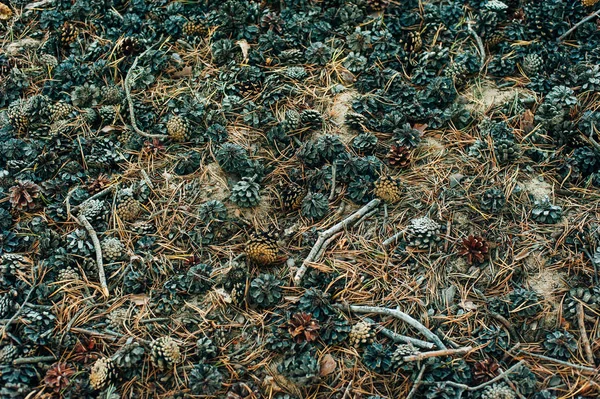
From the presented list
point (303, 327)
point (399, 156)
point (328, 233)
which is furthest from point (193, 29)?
point (303, 327)

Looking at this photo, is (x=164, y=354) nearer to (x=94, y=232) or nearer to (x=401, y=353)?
(x=94, y=232)

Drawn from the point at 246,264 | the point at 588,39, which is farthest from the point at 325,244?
the point at 588,39

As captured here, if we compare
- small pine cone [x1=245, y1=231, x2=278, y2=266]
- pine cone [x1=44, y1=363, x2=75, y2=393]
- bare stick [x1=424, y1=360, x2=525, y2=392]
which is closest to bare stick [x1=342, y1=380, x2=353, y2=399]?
bare stick [x1=424, y1=360, x2=525, y2=392]

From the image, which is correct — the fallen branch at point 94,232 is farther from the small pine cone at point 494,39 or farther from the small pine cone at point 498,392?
the small pine cone at point 494,39

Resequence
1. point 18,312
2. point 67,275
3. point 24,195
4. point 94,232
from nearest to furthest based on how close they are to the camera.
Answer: point 18,312 → point 67,275 → point 94,232 → point 24,195

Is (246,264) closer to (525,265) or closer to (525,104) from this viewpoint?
(525,265)

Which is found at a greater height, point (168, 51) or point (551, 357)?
point (168, 51)
